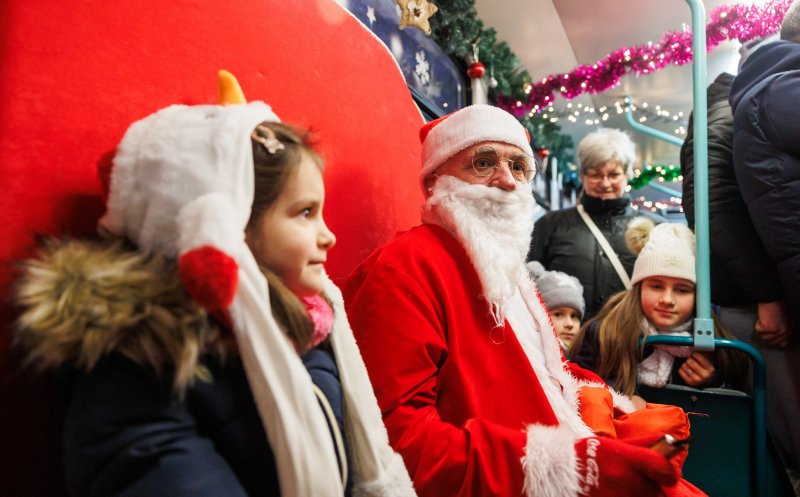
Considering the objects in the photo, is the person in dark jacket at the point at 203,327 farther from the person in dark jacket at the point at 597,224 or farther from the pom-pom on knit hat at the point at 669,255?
the person in dark jacket at the point at 597,224

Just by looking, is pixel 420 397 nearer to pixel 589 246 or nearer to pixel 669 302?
pixel 669 302

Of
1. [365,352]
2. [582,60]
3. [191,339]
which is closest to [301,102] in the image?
[365,352]

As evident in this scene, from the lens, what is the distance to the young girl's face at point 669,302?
6.29 feet

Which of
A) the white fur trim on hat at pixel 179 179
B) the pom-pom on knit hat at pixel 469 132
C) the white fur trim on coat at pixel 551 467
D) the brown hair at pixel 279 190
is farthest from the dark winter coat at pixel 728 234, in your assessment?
the white fur trim on hat at pixel 179 179

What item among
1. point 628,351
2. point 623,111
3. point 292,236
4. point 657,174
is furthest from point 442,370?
point 623,111

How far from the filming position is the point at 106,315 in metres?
0.67

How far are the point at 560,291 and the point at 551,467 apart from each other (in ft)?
4.55

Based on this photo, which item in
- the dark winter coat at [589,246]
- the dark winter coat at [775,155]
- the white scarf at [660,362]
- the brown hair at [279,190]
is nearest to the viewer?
the brown hair at [279,190]

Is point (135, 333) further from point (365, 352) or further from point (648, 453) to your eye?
point (648, 453)

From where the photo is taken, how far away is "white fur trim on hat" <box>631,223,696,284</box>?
1920mm

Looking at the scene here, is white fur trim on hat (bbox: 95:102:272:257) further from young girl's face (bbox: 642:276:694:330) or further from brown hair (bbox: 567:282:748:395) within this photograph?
young girl's face (bbox: 642:276:694:330)

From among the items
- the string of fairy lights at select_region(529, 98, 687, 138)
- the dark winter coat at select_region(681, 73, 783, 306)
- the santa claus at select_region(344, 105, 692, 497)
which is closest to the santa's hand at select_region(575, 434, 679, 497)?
the santa claus at select_region(344, 105, 692, 497)

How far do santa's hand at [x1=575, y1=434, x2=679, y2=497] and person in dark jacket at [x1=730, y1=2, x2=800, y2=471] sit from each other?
1075 millimetres

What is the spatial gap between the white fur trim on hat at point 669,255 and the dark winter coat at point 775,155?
23cm
